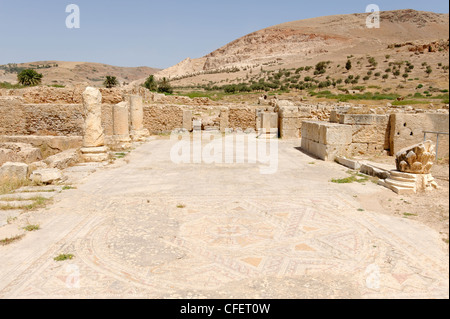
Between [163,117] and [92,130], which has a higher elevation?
[163,117]

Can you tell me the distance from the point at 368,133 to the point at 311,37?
10202 centimetres

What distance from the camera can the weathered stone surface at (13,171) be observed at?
6.71 metres

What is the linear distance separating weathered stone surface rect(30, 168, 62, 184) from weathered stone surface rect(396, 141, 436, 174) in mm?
6939

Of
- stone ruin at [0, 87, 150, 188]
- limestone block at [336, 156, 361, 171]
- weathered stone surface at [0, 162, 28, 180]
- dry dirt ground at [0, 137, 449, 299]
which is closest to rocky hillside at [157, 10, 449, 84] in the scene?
stone ruin at [0, 87, 150, 188]

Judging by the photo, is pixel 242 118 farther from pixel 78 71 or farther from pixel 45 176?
pixel 78 71

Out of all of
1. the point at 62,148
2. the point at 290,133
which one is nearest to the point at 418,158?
the point at 290,133

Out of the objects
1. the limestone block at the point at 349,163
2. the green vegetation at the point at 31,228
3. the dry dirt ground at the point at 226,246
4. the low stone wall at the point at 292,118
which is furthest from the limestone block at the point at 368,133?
the green vegetation at the point at 31,228

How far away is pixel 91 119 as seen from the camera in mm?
9641

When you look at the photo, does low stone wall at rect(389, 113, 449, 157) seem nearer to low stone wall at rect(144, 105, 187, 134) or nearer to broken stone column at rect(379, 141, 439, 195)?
broken stone column at rect(379, 141, 439, 195)

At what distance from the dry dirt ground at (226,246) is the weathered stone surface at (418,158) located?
0.65m

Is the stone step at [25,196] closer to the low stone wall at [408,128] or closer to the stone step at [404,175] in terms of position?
the stone step at [404,175]

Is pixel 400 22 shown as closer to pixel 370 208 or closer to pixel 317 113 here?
pixel 317 113

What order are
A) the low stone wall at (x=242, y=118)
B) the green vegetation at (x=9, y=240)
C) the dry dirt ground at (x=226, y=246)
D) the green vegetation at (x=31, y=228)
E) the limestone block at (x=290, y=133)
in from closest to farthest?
1. the dry dirt ground at (x=226, y=246)
2. the green vegetation at (x=9, y=240)
3. the green vegetation at (x=31, y=228)
4. the limestone block at (x=290, y=133)
5. the low stone wall at (x=242, y=118)
